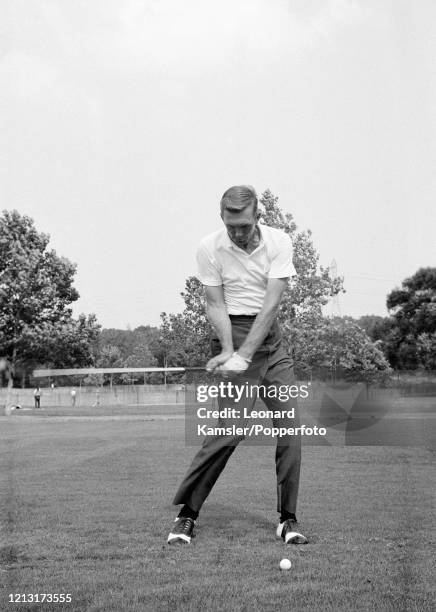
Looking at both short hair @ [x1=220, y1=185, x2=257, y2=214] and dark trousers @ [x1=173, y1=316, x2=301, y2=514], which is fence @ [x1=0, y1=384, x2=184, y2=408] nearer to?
dark trousers @ [x1=173, y1=316, x2=301, y2=514]

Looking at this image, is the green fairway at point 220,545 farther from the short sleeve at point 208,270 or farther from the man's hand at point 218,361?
the short sleeve at point 208,270

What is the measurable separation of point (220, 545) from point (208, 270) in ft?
6.15

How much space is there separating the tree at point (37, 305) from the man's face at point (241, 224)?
43.8 meters

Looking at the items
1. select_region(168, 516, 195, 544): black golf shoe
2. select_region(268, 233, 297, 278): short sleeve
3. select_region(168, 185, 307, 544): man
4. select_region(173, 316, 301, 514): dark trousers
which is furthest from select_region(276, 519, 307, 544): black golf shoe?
select_region(268, 233, 297, 278): short sleeve

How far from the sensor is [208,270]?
5512mm

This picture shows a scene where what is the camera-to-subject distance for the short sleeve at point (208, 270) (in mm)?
5504

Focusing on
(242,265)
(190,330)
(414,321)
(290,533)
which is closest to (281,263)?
(242,265)

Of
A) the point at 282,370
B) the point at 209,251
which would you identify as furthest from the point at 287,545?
the point at 209,251

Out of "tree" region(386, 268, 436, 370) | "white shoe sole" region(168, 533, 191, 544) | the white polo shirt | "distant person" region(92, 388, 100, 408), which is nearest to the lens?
"white shoe sole" region(168, 533, 191, 544)

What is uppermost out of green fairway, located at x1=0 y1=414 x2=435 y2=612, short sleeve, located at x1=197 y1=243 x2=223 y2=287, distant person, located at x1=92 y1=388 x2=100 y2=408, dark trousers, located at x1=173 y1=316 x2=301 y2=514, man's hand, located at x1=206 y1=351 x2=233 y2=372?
short sleeve, located at x1=197 y1=243 x2=223 y2=287

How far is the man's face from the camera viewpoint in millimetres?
5234

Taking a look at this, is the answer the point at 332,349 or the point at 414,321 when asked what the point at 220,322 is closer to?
the point at 332,349

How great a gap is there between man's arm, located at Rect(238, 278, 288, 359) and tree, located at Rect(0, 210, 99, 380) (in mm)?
43806

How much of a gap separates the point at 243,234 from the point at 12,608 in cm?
277
